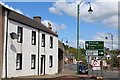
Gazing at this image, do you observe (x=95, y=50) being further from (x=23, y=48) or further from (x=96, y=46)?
(x=23, y=48)

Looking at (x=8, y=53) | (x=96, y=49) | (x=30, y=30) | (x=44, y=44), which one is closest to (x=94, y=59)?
(x=96, y=49)

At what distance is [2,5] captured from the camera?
26.7 m

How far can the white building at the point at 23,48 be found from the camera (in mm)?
27562

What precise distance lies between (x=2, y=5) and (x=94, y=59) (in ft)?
30.4

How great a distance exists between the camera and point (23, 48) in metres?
32.1

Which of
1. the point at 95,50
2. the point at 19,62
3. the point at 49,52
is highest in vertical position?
the point at 49,52

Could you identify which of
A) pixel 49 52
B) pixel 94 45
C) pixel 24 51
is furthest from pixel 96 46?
pixel 49 52

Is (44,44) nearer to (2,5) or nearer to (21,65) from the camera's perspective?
(21,65)

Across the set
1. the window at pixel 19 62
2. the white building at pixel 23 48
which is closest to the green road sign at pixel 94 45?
the white building at pixel 23 48

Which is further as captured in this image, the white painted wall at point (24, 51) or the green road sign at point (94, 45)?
the white painted wall at point (24, 51)

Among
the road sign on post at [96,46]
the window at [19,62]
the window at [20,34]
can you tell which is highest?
the window at [20,34]

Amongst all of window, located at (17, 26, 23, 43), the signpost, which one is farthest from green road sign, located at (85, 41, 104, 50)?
window, located at (17, 26, 23, 43)

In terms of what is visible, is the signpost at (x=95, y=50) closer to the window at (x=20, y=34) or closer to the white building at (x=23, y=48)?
the white building at (x=23, y=48)

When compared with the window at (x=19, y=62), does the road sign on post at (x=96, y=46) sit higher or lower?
higher
